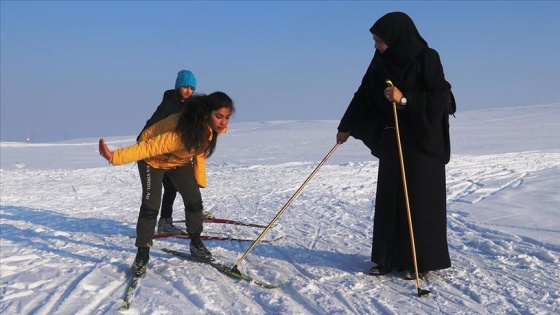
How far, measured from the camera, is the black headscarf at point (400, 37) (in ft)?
14.7

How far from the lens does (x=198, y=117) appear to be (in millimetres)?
4711

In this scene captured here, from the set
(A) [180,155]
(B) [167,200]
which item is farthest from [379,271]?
(B) [167,200]

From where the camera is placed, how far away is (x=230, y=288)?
14.9 ft

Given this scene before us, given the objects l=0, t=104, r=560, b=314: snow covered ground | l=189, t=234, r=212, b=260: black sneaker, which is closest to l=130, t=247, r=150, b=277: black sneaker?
Result: l=0, t=104, r=560, b=314: snow covered ground

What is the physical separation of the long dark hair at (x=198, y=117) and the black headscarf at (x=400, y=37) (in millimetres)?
1329

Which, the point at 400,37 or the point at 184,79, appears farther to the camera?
the point at 184,79

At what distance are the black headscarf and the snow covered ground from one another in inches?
69.2

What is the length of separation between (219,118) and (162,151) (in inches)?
21.0

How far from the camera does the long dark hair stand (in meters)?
4.69

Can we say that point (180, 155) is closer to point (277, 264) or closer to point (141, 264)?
point (141, 264)

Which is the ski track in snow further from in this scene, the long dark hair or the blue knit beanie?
the blue knit beanie

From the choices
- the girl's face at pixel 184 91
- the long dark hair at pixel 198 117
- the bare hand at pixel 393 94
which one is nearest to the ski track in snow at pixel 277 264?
the long dark hair at pixel 198 117

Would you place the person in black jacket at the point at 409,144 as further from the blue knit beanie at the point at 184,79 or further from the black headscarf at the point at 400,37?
the blue knit beanie at the point at 184,79

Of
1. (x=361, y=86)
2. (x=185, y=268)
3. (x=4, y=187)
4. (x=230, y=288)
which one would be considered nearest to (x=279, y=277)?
(x=230, y=288)
